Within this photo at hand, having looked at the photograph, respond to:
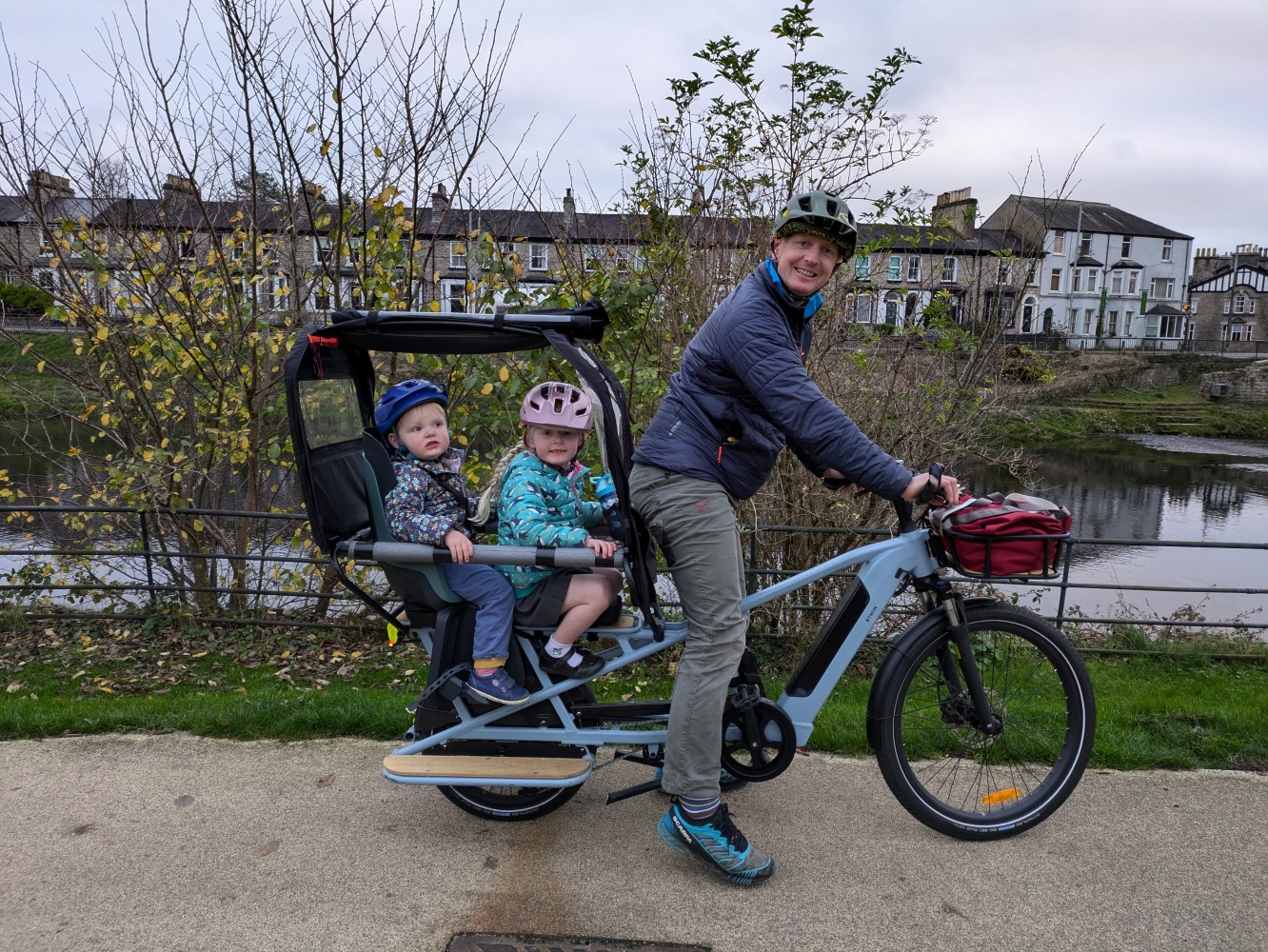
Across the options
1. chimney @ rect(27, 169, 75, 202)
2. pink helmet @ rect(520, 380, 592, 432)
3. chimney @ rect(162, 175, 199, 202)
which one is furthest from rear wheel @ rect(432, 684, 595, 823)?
chimney @ rect(27, 169, 75, 202)

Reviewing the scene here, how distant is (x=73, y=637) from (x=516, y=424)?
3.28m

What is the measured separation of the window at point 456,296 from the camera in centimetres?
577

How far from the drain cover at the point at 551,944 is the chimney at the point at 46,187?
17.6 feet

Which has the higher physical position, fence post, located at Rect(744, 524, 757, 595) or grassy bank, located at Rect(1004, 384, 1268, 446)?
fence post, located at Rect(744, 524, 757, 595)

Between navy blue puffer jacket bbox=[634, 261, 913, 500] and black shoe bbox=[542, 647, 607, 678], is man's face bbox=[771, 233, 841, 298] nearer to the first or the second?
navy blue puffer jacket bbox=[634, 261, 913, 500]

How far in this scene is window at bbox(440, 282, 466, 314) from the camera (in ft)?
18.9

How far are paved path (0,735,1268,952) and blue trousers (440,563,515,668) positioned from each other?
2.42 ft

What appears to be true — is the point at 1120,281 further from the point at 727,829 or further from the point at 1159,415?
the point at 727,829

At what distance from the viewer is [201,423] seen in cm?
637

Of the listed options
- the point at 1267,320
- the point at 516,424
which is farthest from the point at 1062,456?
the point at 1267,320

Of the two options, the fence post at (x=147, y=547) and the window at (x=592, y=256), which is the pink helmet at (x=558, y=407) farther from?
the fence post at (x=147, y=547)

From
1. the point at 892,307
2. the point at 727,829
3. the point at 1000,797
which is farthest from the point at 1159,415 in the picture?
the point at 727,829

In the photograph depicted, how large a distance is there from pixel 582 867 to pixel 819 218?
7.63 feet

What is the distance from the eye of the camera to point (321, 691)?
4.82 metres
